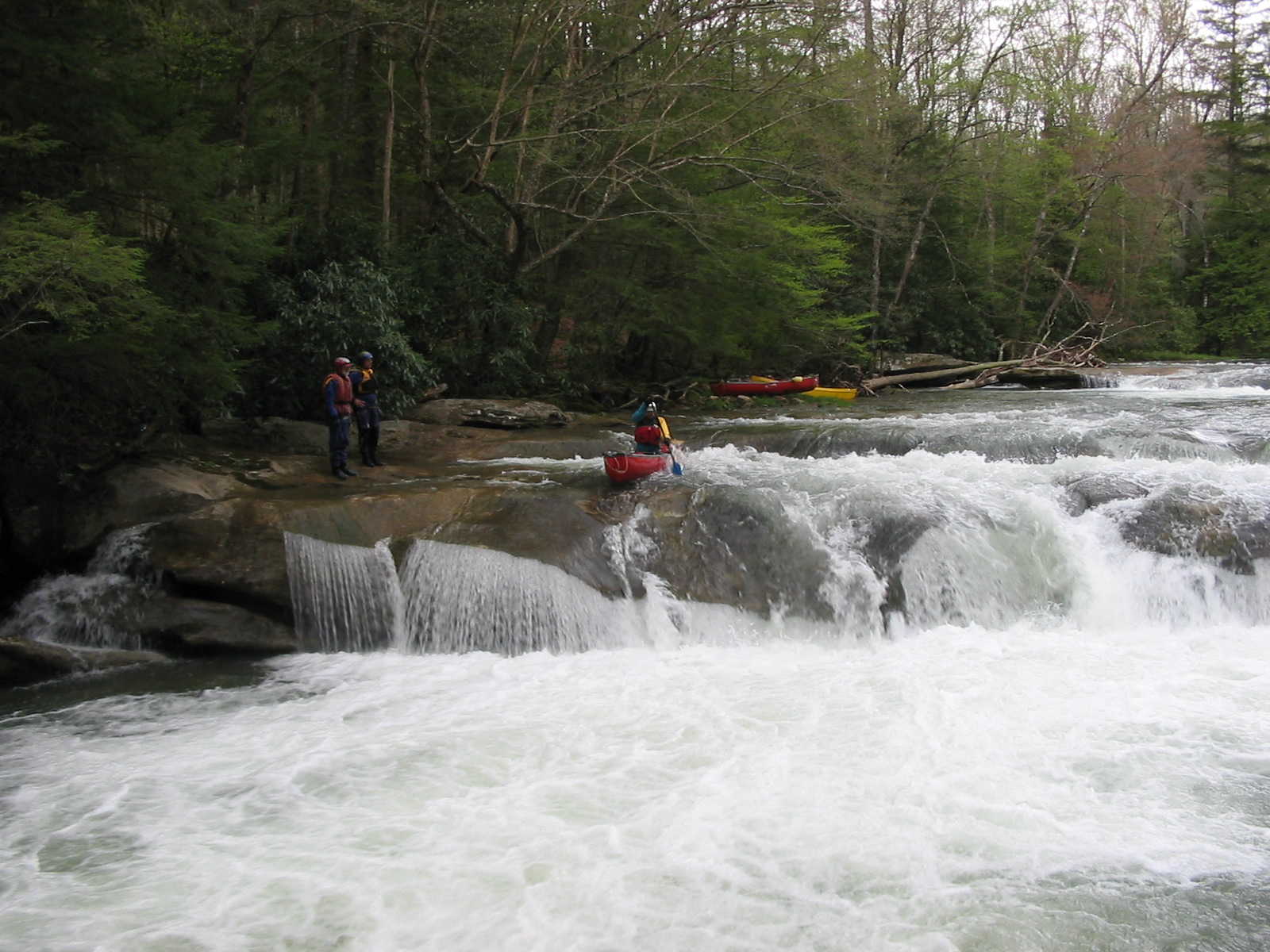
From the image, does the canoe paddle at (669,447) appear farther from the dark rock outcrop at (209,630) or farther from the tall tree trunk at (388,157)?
the tall tree trunk at (388,157)

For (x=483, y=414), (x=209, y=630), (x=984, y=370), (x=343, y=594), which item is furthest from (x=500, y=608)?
(x=984, y=370)

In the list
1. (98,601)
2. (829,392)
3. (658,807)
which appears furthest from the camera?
(829,392)

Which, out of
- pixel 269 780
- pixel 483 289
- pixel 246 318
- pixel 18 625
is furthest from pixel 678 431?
pixel 269 780

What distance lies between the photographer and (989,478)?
10.0 m

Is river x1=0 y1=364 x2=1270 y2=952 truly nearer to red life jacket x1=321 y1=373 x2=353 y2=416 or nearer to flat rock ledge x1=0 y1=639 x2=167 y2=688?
flat rock ledge x1=0 y1=639 x2=167 y2=688

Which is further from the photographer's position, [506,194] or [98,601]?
[506,194]

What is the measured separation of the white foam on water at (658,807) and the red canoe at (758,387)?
11993 millimetres

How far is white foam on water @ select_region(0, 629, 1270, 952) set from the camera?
412 cm

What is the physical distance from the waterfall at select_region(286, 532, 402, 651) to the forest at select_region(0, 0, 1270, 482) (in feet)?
8.34

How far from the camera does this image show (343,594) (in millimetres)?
8305

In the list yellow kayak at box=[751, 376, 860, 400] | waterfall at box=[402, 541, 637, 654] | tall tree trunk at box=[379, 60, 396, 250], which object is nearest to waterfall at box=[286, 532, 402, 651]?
waterfall at box=[402, 541, 637, 654]

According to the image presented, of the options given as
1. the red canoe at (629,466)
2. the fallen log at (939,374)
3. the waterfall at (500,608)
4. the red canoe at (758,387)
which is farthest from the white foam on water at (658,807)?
the fallen log at (939,374)

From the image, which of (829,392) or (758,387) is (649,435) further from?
(829,392)

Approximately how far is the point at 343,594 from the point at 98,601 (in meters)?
2.13
